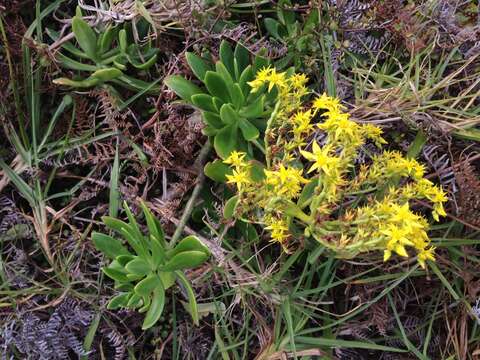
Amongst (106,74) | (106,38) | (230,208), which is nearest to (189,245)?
(230,208)

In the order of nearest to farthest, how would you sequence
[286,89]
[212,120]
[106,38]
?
1. [286,89]
2. [212,120]
3. [106,38]

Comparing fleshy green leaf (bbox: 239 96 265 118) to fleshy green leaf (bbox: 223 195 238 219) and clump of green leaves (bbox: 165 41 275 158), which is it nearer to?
clump of green leaves (bbox: 165 41 275 158)

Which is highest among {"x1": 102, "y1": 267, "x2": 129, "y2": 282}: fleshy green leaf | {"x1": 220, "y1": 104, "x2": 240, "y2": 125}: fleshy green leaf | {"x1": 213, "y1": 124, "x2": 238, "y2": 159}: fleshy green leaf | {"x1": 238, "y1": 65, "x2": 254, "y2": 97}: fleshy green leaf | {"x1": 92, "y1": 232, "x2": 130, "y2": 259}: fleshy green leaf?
{"x1": 238, "y1": 65, "x2": 254, "y2": 97}: fleshy green leaf

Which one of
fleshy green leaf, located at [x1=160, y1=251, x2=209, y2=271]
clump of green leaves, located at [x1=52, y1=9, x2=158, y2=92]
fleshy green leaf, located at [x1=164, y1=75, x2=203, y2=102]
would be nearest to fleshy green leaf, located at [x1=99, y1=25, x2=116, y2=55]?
clump of green leaves, located at [x1=52, y1=9, x2=158, y2=92]

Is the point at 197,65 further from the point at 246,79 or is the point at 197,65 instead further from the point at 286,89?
the point at 286,89

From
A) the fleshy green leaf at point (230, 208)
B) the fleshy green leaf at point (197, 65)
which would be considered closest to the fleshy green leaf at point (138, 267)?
the fleshy green leaf at point (230, 208)

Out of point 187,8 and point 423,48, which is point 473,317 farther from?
point 187,8

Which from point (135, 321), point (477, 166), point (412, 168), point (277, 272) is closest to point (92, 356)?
point (135, 321)
